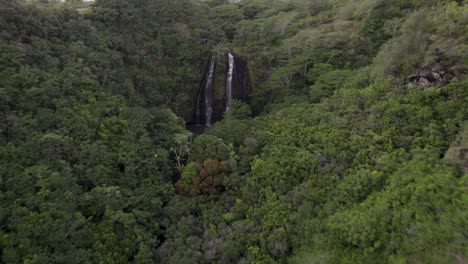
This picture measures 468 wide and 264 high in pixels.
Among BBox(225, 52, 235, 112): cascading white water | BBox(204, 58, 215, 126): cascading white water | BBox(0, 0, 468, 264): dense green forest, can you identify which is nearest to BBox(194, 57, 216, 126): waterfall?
BBox(204, 58, 215, 126): cascading white water

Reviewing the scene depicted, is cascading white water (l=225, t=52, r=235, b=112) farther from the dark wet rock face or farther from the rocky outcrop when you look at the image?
the rocky outcrop

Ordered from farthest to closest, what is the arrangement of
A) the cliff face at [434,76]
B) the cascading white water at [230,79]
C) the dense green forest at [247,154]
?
the cascading white water at [230,79], the cliff face at [434,76], the dense green forest at [247,154]

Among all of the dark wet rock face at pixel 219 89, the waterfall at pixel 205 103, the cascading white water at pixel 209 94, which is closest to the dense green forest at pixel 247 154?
the dark wet rock face at pixel 219 89

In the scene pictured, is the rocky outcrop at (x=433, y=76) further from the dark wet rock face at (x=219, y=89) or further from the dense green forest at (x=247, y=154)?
the dark wet rock face at (x=219, y=89)

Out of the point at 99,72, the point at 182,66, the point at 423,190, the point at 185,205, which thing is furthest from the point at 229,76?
the point at 423,190

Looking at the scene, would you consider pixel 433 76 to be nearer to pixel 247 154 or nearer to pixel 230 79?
pixel 247 154

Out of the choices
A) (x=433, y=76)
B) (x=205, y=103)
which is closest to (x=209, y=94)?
(x=205, y=103)
